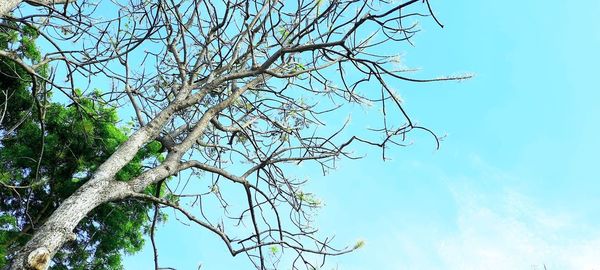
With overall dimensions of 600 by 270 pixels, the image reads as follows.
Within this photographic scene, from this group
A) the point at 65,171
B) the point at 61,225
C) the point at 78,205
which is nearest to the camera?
the point at 61,225

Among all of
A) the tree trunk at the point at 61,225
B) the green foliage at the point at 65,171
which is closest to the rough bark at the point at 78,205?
the tree trunk at the point at 61,225

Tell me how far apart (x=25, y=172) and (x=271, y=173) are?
4415 millimetres

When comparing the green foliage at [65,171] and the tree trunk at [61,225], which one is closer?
the tree trunk at [61,225]

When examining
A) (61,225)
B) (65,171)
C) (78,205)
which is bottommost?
(61,225)

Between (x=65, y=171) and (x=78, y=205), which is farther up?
(x=65, y=171)

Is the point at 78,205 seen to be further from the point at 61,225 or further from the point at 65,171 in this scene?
the point at 65,171

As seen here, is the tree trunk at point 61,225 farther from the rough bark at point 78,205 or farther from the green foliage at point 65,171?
the green foliage at point 65,171

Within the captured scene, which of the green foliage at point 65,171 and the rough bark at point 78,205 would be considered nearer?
the rough bark at point 78,205

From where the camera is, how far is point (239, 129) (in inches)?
236

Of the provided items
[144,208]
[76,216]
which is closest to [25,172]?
[144,208]

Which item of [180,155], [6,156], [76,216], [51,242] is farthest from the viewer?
[6,156]

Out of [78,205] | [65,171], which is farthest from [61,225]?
[65,171]

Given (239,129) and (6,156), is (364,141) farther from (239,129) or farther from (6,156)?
(6,156)

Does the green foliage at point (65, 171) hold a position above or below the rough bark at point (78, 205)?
above
